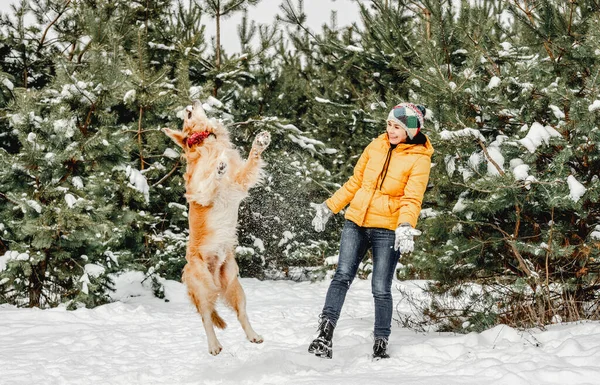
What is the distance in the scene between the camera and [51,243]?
5305mm

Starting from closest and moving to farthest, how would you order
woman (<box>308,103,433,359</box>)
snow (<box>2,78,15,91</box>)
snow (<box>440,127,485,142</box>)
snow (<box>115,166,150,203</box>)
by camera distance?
woman (<box>308,103,433,359</box>) → snow (<box>440,127,485,142</box>) → snow (<box>115,166,150,203</box>) → snow (<box>2,78,15,91</box>)

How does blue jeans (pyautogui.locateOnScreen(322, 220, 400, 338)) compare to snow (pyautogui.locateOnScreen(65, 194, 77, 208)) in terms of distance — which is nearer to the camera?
blue jeans (pyautogui.locateOnScreen(322, 220, 400, 338))

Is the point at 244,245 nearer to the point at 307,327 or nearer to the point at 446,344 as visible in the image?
the point at 307,327

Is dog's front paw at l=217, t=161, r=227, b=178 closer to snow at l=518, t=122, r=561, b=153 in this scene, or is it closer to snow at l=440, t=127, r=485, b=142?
snow at l=440, t=127, r=485, b=142

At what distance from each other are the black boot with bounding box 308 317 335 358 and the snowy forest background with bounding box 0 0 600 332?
126cm

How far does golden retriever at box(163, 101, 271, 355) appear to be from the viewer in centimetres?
317

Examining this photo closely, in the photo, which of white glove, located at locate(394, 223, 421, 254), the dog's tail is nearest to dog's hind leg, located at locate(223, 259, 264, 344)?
the dog's tail

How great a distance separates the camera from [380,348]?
129 inches

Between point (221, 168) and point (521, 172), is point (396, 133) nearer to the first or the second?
point (521, 172)

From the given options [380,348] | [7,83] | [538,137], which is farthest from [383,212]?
[7,83]

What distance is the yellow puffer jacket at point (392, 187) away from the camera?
129 inches

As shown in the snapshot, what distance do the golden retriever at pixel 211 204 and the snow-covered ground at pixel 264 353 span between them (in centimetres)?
44

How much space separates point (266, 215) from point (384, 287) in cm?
544

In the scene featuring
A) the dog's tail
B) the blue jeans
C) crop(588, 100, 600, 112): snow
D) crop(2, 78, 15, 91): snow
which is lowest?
the dog's tail
